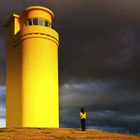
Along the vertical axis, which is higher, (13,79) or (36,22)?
Result: (36,22)

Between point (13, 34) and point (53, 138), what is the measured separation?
24.3 metres

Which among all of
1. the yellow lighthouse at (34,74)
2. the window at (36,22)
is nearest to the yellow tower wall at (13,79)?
the yellow lighthouse at (34,74)

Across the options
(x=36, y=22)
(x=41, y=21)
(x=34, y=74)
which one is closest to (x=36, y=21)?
(x=36, y=22)

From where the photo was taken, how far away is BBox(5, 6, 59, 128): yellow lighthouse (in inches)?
1722

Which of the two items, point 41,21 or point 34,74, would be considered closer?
point 34,74

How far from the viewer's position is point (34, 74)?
44531mm

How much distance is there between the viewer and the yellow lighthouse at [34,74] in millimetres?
43750

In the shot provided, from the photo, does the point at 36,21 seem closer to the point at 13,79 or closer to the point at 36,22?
the point at 36,22

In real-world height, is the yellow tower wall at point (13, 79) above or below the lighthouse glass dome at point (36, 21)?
below

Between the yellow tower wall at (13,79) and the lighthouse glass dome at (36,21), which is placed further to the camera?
the lighthouse glass dome at (36,21)

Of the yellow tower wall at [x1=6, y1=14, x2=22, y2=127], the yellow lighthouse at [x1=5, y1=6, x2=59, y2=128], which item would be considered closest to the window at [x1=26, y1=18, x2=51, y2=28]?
the yellow lighthouse at [x1=5, y1=6, x2=59, y2=128]

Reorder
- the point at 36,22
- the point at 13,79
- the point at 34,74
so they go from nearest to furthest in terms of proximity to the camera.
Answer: the point at 34,74 → the point at 13,79 → the point at 36,22

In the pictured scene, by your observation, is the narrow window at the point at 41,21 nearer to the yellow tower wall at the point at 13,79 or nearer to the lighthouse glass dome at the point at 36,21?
the lighthouse glass dome at the point at 36,21

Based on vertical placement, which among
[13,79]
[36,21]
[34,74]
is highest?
[36,21]
